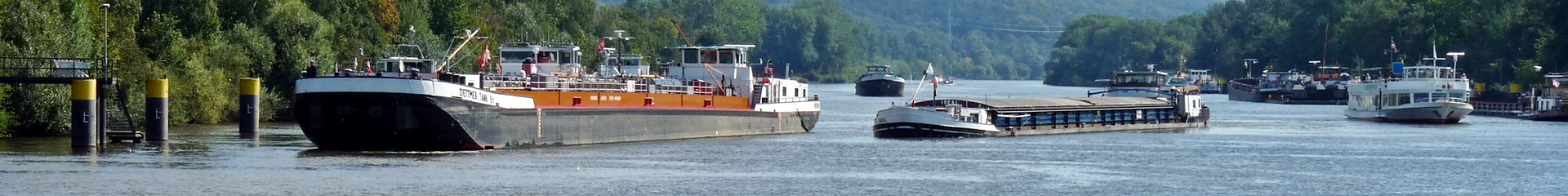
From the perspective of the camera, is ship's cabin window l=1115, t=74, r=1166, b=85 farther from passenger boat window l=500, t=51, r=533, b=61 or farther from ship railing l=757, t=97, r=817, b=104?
passenger boat window l=500, t=51, r=533, b=61

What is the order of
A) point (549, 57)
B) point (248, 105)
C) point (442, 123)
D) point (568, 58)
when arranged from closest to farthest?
point (442, 123)
point (248, 105)
point (549, 57)
point (568, 58)

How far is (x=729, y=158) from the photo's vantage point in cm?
6375

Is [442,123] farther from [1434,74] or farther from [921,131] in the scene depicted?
[1434,74]

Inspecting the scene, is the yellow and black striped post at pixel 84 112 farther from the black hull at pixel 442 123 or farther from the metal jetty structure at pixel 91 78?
the black hull at pixel 442 123

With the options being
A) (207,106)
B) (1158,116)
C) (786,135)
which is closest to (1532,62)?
(1158,116)

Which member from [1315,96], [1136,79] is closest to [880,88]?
[1315,96]

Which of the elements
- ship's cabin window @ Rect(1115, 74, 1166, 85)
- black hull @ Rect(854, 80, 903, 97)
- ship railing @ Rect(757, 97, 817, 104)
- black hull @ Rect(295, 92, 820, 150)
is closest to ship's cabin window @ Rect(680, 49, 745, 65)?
ship railing @ Rect(757, 97, 817, 104)

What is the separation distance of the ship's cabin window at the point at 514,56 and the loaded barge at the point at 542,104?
0.04 m

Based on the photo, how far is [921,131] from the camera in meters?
76.8

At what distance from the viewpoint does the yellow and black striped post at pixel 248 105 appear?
7650cm

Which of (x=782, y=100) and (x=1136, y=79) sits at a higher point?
(x=1136, y=79)

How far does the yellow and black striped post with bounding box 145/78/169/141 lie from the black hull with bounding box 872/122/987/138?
77.0ft

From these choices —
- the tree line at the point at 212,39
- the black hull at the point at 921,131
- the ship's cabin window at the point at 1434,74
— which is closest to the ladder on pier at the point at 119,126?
the tree line at the point at 212,39

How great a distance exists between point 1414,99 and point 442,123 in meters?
56.4
